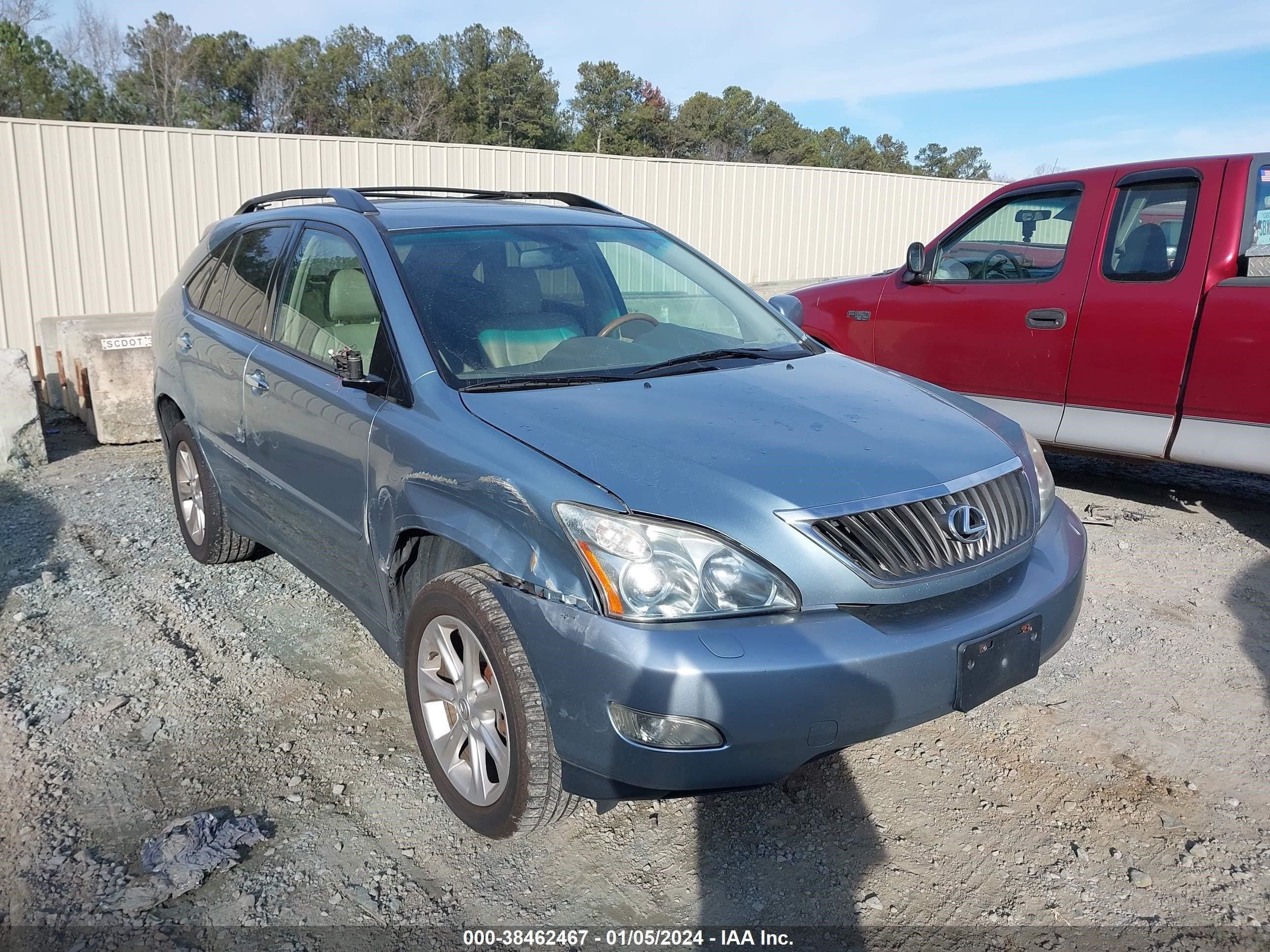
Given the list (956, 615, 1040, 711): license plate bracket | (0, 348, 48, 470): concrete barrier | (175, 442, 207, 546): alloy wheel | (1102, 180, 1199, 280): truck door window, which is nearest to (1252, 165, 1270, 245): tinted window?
(1102, 180, 1199, 280): truck door window

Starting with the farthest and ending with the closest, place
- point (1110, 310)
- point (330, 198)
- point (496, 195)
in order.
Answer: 1. point (1110, 310)
2. point (496, 195)
3. point (330, 198)

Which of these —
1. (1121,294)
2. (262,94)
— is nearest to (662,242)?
(1121,294)

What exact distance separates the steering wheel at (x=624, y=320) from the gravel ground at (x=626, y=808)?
1535 millimetres

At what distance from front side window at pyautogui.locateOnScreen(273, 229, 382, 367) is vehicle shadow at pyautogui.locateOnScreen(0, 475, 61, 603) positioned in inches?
79.9

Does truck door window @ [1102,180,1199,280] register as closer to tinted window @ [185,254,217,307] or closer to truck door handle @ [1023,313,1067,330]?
truck door handle @ [1023,313,1067,330]

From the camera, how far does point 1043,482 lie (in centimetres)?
318

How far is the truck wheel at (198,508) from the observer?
4.52 metres

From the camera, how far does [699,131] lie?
48469 millimetres

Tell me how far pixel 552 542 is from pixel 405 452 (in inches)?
28.5

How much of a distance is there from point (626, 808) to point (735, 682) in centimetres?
97

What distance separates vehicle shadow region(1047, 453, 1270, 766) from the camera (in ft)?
14.4

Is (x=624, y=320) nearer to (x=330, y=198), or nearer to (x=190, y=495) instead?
(x=330, y=198)

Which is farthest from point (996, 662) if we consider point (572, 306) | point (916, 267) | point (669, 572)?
point (916, 267)

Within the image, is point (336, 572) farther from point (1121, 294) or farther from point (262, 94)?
point (262, 94)
